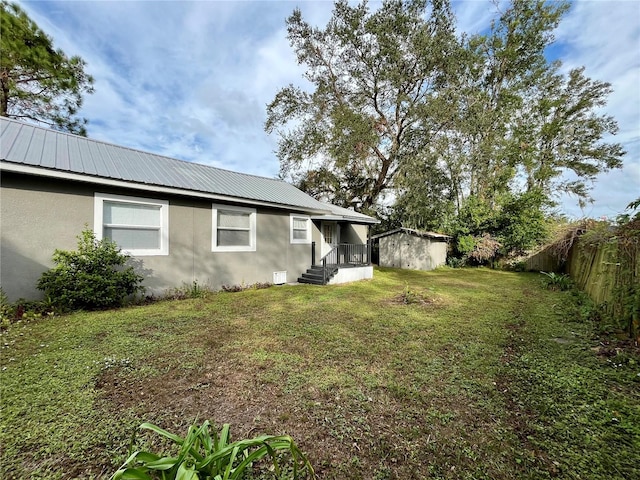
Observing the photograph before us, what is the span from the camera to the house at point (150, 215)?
522 cm

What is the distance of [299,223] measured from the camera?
10578 mm

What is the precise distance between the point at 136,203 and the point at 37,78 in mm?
11382

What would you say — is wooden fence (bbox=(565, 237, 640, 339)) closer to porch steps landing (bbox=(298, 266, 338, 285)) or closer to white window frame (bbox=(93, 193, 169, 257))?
porch steps landing (bbox=(298, 266, 338, 285))

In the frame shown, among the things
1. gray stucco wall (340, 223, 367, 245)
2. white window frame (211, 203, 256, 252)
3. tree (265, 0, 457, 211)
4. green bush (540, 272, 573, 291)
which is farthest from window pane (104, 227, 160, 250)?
green bush (540, 272, 573, 291)

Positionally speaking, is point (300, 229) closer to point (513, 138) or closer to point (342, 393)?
point (342, 393)

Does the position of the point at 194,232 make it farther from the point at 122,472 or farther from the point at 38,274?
the point at 122,472

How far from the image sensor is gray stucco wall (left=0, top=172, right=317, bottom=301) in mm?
5125

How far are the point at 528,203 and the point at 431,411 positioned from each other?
56.0 ft

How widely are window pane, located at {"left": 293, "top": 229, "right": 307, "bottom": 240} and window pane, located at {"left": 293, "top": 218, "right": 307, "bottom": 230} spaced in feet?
0.40

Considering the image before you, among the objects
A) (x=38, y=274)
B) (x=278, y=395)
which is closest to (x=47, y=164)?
(x=38, y=274)

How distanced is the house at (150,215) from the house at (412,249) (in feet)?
22.1

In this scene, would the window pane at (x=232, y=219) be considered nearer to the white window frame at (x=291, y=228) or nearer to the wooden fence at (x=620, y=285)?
the white window frame at (x=291, y=228)

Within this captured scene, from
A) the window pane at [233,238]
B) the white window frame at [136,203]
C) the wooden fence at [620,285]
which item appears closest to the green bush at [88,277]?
the white window frame at [136,203]

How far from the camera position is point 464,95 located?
1446cm
